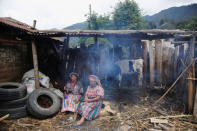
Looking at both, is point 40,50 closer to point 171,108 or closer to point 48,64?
point 48,64

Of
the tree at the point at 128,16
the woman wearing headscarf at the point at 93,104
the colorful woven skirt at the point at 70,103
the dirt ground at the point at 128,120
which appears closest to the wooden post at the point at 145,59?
the dirt ground at the point at 128,120

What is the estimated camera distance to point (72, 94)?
16.0ft

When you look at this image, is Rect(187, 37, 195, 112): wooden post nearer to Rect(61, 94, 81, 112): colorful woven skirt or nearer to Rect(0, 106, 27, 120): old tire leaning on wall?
Rect(61, 94, 81, 112): colorful woven skirt

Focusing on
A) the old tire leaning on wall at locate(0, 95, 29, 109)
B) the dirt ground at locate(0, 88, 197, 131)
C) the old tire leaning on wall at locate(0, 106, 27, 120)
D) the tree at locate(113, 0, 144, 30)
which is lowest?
the dirt ground at locate(0, 88, 197, 131)

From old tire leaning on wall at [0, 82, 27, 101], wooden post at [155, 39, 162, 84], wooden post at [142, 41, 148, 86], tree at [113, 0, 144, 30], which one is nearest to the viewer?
old tire leaning on wall at [0, 82, 27, 101]

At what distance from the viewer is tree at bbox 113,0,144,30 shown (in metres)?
25.6

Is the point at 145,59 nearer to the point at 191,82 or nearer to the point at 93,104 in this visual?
the point at 191,82

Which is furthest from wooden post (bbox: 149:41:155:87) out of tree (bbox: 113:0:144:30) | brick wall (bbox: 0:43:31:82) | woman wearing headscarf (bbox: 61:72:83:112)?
tree (bbox: 113:0:144:30)

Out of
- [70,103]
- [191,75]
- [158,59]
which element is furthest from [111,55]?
[191,75]

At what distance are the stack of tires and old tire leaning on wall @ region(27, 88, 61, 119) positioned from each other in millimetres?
241

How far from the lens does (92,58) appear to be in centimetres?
613

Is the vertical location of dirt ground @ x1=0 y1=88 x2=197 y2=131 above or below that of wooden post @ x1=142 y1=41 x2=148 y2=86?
below

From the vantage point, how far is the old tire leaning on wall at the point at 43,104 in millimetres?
4164

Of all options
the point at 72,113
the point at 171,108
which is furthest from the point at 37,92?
the point at 171,108
